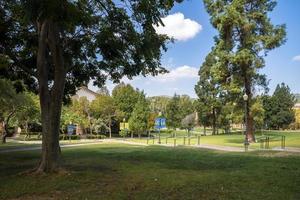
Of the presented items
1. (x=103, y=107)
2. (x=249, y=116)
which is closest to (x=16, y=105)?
(x=249, y=116)

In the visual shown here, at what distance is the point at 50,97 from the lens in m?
12.4

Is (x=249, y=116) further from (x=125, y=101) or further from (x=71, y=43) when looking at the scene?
(x=125, y=101)

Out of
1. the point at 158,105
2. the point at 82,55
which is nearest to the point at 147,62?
the point at 82,55

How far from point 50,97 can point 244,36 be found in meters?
30.3

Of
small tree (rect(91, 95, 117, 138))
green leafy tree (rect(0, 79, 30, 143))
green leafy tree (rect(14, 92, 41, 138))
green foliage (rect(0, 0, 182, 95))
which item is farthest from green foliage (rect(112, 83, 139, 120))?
green foliage (rect(0, 0, 182, 95))

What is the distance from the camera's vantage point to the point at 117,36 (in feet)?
42.1

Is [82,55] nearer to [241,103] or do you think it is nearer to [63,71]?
[63,71]

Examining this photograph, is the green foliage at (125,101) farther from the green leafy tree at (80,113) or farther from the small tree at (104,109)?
the green leafy tree at (80,113)

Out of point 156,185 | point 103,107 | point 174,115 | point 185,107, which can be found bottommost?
point 156,185

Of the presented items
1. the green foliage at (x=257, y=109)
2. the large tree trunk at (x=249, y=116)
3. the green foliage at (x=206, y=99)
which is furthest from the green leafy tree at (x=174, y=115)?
the large tree trunk at (x=249, y=116)

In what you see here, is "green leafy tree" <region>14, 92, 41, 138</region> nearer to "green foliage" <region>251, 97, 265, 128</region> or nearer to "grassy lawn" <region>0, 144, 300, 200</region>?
"green foliage" <region>251, 97, 265, 128</region>

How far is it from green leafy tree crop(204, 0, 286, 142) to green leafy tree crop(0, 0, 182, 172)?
24.0m

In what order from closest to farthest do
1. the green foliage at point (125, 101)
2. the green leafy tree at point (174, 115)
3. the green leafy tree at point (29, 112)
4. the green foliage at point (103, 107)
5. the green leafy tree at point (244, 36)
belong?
the green leafy tree at point (244, 36)
the green leafy tree at point (29, 112)
the green foliage at point (103, 107)
the green foliage at point (125, 101)
the green leafy tree at point (174, 115)

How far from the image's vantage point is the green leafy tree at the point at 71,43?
9.70 meters
